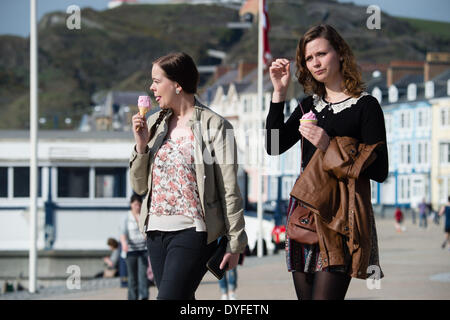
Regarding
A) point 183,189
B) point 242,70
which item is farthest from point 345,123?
point 242,70

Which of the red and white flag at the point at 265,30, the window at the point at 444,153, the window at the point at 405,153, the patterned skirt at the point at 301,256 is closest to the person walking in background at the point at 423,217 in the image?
the window at the point at 444,153

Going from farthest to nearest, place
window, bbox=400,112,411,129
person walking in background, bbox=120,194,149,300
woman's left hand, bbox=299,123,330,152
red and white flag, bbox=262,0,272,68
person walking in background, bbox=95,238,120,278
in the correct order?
1. window, bbox=400,112,411,129
2. red and white flag, bbox=262,0,272,68
3. person walking in background, bbox=95,238,120,278
4. person walking in background, bbox=120,194,149,300
5. woman's left hand, bbox=299,123,330,152

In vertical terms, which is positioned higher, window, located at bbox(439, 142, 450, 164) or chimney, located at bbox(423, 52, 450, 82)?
chimney, located at bbox(423, 52, 450, 82)

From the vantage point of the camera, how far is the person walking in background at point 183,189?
16.3ft

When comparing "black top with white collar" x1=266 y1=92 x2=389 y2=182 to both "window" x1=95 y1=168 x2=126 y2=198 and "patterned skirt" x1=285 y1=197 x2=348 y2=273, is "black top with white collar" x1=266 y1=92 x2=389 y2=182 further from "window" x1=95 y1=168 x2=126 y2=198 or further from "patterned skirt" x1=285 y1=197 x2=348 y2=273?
"window" x1=95 y1=168 x2=126 y2=198

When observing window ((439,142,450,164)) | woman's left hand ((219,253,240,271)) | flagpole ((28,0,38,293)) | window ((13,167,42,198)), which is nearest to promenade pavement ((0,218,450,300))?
flagpole ((28,0,38,293))

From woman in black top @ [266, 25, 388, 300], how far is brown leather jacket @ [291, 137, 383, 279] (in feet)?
0.17

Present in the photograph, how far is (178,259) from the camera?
4.92 metres

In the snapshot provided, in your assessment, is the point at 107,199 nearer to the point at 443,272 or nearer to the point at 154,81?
the point at 443,272

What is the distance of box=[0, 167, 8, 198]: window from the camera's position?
23.0 metres

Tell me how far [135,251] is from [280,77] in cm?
786

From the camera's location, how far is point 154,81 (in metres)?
5.21

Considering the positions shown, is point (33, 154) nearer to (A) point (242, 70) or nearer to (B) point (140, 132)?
(B) point (140, 132)
